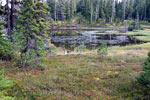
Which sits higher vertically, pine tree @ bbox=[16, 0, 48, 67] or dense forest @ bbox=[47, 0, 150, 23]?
dense forest @ bbox=[47, 0, 150, 23]

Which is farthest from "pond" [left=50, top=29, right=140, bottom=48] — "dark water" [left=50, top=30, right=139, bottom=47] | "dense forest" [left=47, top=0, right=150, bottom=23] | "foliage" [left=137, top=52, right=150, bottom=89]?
"dense forest" [left=47, top=0, right=150, bottom=23]

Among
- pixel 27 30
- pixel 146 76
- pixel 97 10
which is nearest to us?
pixel 146 76

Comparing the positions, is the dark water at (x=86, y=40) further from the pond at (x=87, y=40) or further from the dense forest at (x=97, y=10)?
the dense forest at (x=97, y=10)

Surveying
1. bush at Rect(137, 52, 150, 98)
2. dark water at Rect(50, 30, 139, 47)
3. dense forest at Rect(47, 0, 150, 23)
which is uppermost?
dense forest at Rect(47, 0, 150, 23)

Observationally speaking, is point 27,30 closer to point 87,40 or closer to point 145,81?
point 145,81

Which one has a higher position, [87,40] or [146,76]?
[87,40]

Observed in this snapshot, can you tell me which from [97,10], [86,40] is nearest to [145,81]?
[86,40]

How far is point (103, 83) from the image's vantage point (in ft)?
31.5

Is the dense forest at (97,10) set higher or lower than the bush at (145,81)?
higher

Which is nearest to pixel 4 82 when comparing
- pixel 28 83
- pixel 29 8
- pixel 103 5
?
pixel 28 83

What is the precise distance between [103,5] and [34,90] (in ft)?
294

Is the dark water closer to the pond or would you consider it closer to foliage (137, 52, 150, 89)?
the pond

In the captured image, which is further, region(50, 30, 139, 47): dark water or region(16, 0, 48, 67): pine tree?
region(50, 30, 139, 47): dark water

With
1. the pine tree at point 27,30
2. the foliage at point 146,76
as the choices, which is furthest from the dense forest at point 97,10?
the foliage at point 146,76
